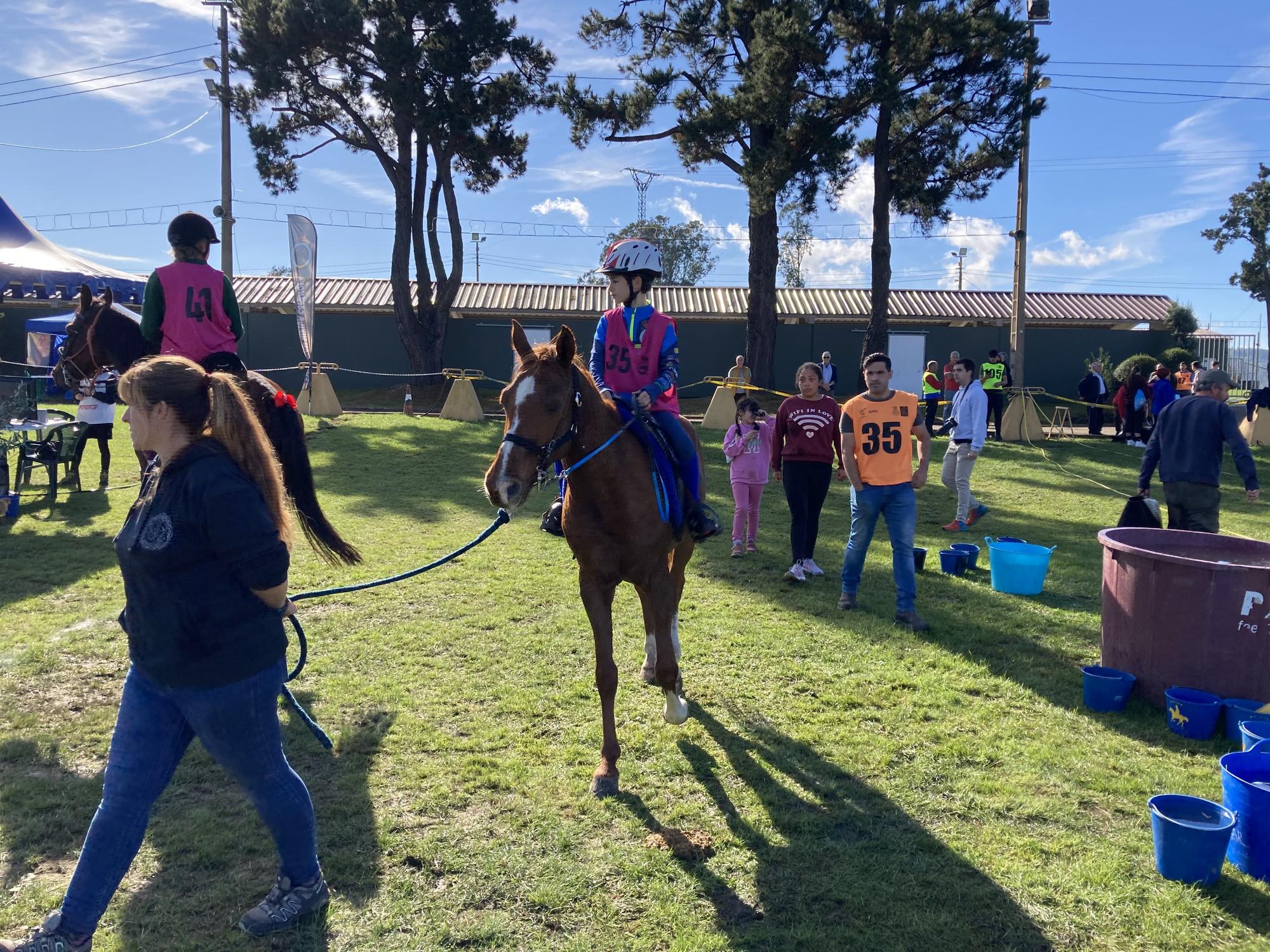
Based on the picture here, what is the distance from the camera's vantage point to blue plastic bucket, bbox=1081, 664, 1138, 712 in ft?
16.9

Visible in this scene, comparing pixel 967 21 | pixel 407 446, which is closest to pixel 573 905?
pixel 407 446

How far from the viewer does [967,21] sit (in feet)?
61.8

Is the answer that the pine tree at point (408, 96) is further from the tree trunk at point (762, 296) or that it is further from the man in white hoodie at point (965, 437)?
the man in white hoodie at point (965, 437)

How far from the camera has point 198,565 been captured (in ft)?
9.03

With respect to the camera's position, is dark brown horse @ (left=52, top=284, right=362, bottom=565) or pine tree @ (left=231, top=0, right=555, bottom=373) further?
pine tree @ (left=231, top=0, right=555, bottom=373)

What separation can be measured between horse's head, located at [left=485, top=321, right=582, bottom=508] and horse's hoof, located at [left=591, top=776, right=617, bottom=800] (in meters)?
1.55

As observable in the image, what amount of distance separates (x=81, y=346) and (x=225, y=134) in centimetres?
1898

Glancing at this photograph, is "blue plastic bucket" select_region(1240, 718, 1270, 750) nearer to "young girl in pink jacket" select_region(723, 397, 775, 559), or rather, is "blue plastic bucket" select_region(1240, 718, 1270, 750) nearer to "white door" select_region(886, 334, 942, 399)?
"young girl in pink jacket" select_region(723, 397, 775, 559)

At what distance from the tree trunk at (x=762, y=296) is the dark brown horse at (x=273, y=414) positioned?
18.0m

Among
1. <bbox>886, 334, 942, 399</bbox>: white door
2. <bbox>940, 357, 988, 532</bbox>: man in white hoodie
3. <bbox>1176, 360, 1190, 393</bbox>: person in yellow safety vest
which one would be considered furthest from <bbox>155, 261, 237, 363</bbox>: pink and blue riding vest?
<bbox>886, 334, 942, 399</bbox>: white door

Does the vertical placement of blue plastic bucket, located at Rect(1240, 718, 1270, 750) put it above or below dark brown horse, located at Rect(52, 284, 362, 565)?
below

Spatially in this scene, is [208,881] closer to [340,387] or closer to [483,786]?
[483,786]

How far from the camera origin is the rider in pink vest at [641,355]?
5.03 meters

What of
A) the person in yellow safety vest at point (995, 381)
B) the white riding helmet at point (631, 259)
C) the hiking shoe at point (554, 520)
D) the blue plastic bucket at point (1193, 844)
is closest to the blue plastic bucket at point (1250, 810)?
the blue plastic bucket at point (1193, 844)
